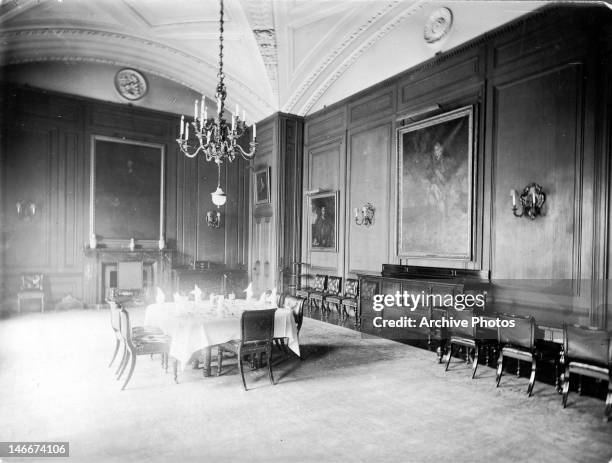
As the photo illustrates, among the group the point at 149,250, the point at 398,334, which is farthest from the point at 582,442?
the point at 149,250

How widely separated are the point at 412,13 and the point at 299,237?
18.0ft

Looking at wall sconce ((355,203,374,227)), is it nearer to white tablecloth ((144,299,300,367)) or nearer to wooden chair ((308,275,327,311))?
wooden chair ((308,275,327,311))

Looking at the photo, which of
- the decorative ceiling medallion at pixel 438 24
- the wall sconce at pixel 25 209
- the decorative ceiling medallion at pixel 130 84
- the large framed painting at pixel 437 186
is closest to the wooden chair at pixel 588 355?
the large framed painting at pixel 437 186

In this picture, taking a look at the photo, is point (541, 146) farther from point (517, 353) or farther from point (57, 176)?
point (57, 176)

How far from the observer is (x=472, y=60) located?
6.78 m

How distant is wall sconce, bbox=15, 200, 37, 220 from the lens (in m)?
8.99

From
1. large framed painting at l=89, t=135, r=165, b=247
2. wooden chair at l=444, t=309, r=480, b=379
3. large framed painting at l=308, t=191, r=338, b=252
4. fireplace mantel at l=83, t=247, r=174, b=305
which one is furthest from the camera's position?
large framed painting at l=89, t=135, r=165, b=247

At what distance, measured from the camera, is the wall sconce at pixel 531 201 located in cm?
575

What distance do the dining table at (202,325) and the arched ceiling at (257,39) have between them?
17.0 ft

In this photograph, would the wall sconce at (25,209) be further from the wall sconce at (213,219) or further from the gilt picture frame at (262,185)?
the gilt picture frame at (262,185)

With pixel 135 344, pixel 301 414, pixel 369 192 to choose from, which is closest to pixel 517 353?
pixel 301 414

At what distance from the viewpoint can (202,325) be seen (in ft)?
15.1

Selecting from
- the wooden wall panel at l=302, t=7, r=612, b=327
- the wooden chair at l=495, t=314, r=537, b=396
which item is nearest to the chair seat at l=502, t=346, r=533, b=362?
the wooden chair at l=495, t=314, r=537, b=396

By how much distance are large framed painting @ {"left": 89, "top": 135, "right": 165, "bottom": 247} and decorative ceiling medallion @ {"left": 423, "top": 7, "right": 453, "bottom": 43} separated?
683 cm
